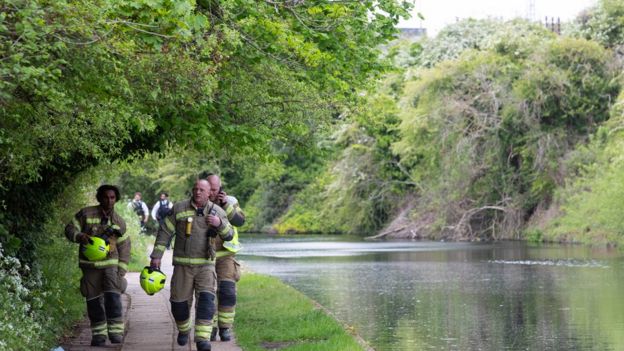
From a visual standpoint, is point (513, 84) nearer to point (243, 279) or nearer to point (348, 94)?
→ point (243, 279)

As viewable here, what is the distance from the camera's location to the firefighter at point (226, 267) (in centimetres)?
1237

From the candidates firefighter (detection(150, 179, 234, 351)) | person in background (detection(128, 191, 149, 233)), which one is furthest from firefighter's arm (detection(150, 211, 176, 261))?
person in background (detection(128, 191, 149, 233))

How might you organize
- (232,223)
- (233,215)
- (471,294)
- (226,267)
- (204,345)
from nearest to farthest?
(204,345) < (233,215) < (232,223) < (226,267) < (471,294)

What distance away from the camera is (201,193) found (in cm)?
1156

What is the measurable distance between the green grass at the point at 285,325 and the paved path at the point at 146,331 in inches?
22.5

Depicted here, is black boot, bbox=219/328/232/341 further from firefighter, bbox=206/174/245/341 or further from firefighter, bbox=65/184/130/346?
firefighter, bbox=65/184/130/346

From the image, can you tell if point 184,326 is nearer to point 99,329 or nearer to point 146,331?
point 99,329

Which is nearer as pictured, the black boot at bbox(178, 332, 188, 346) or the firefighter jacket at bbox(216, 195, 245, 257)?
the black boot at bbox(178, 332, 188, 346)

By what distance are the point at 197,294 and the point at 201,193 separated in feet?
3.50

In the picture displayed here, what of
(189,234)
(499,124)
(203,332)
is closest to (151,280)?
(189,234)

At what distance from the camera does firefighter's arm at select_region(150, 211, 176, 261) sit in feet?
38.2

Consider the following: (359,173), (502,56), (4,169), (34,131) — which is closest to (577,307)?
(4,169)

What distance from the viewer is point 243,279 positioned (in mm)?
23594

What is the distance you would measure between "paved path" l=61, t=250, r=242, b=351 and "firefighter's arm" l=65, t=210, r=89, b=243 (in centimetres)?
116
